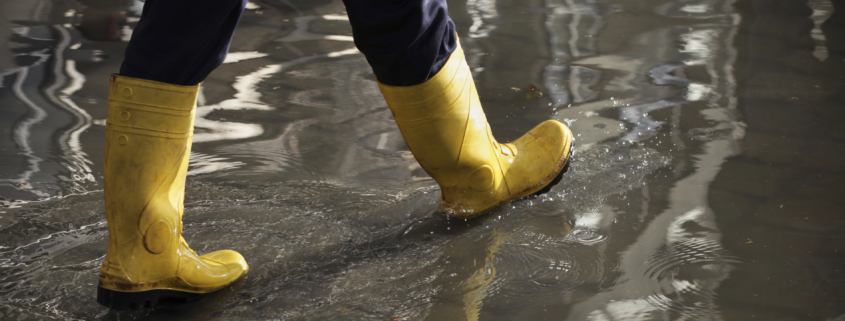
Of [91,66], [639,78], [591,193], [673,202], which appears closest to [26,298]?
[591,193]

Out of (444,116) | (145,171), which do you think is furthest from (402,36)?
(145,171)

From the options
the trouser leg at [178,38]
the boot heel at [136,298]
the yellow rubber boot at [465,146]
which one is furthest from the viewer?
the yellow rubber boot at [465,146]

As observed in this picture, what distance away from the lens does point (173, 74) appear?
105 cm

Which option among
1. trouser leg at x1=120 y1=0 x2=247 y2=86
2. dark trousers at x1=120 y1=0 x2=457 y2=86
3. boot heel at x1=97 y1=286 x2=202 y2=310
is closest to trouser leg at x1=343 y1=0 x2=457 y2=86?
dark trousers at x1=120 y1=0 x2=457 y2=86

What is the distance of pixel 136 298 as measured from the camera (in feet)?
3.66

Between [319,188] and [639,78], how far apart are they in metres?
1.31

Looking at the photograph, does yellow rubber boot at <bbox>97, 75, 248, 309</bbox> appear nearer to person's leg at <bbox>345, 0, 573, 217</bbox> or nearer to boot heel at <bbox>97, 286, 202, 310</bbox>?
boot heel at <bbox>97, 286, 202, 310</bbox>

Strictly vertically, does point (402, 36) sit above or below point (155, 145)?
above

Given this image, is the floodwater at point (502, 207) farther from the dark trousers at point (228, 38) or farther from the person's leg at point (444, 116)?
the dark trousers at point (228, 38)

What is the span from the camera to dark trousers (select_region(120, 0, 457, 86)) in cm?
99

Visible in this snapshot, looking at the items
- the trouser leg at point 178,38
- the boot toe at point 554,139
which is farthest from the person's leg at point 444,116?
the trouser leg at point 178,38

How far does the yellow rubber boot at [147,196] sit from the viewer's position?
3.43 feet

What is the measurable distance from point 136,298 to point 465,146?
2.19ft

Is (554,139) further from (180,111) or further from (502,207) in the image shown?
(180,111)
